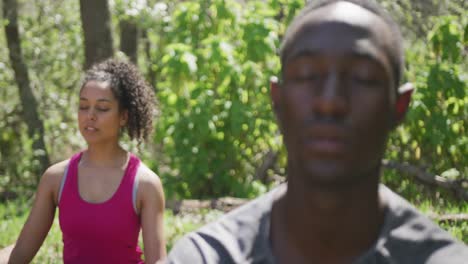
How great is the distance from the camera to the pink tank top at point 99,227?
11.6ft

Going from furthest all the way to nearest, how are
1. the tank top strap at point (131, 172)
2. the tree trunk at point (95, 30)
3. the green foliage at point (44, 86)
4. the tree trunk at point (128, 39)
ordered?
the tree trunk at point (128, 39)
the green foliage at point (44, 86)
the tree trunk at point (95, 30)
the tank top strap at point (131, 172)

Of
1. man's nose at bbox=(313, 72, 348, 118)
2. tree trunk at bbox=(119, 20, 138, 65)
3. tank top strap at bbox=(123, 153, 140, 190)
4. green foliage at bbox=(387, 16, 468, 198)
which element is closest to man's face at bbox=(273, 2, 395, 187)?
man's nose at bbox=(313, 72, 348, 118)

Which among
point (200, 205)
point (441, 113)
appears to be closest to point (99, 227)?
point (200, 205)

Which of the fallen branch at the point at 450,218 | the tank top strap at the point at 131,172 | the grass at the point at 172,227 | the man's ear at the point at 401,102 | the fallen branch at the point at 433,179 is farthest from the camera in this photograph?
the fallen branch at the point at 433,179

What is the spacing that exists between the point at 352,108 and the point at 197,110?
21.9 feet

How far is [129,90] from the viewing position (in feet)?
13.4

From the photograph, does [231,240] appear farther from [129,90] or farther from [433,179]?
[433,179]

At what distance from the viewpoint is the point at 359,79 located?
1.25 m

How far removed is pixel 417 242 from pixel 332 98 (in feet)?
0.89

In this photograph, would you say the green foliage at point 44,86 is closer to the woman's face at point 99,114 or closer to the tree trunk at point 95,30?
the tree trunk at point 95,30

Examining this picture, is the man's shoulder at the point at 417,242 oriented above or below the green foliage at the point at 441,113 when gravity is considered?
above

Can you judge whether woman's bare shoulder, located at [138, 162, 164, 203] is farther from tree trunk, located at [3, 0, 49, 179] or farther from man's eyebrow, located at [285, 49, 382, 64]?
tree trunk, located at [3, 0, 49, 179]

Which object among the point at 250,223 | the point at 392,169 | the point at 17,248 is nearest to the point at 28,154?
the point at 392,169

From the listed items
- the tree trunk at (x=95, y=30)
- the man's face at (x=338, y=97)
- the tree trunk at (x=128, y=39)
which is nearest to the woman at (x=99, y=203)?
the man's face at (x=338, y=97)
